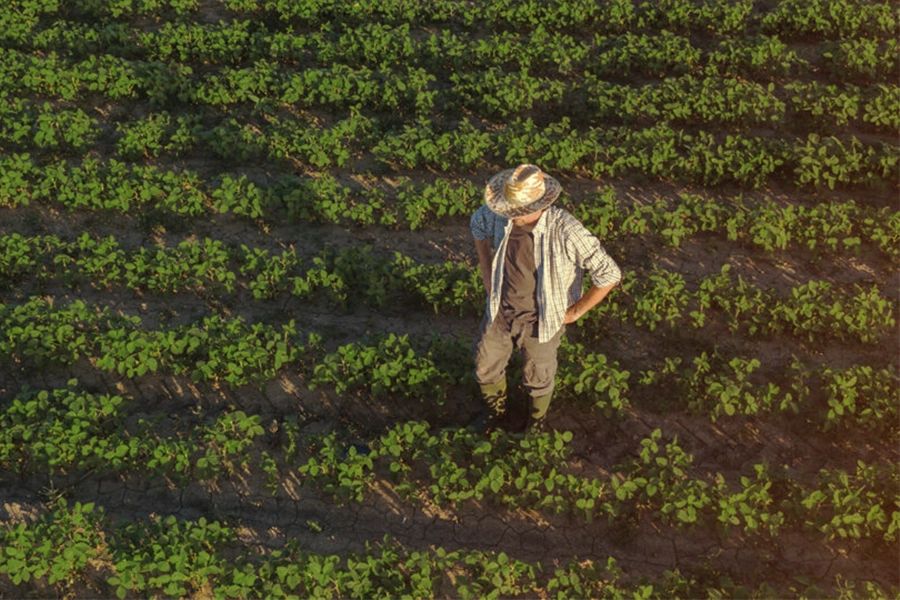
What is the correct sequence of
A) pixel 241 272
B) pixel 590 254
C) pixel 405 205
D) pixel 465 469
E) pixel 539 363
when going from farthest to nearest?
pixel 405 205 < pixel 241 272 < pixel 465 469 < pixel 539 363 < pixel 590 254

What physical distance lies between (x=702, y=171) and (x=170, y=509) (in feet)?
20.5

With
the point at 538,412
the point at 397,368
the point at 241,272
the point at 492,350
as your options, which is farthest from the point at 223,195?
the point at 538,412

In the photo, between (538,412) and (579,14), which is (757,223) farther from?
(579,14)

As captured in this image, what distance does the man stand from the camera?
5102 millimetres

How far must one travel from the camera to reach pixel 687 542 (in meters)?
5.90

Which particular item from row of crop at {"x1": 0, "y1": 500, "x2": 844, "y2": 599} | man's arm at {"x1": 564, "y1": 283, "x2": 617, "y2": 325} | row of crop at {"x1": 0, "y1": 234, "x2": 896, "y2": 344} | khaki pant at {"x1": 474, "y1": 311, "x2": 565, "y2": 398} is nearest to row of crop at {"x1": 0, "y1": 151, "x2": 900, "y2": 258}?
row of crop at {"x1": 0, "y1": 234, "x2": 896, "y2": 344}

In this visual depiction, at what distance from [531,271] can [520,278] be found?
9 centimetres

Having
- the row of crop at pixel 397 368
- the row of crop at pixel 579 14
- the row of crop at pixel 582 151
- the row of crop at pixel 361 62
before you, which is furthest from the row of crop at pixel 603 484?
the row of crop at pixel 579 14

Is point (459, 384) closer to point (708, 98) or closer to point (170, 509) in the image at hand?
point (170, 509)

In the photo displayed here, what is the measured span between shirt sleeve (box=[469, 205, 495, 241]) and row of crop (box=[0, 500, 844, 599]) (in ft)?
7.09

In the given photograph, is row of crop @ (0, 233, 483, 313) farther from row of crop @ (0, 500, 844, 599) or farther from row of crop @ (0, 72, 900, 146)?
row of crop @ (0, 500, 844, 599)

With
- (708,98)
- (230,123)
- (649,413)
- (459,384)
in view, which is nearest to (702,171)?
(708,98)

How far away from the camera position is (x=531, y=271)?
5387mm

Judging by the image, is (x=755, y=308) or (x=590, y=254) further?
(x=755, y=308)
